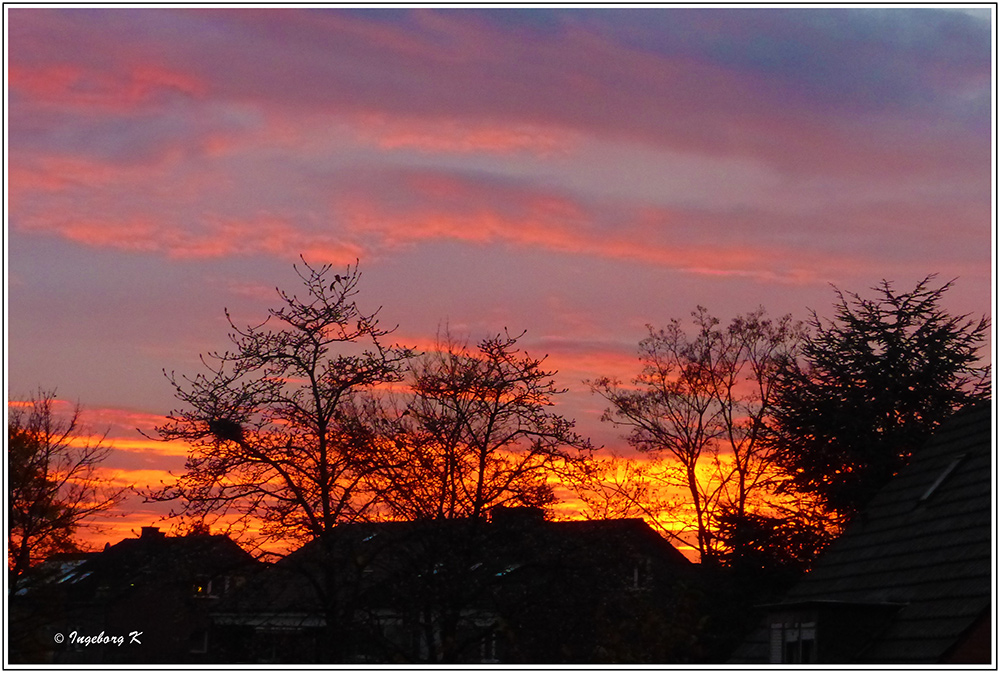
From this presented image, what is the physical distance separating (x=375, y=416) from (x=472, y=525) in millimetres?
2990

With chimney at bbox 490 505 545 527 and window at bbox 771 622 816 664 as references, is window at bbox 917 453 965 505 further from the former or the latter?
chimney at bbox 490 505 545 527

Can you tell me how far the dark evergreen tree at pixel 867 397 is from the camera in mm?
34625

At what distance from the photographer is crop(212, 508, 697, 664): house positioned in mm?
18547

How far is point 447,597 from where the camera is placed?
19016 mm

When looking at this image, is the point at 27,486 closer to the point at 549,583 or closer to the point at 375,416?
the point at 375,416

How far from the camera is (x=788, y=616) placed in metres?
18.3

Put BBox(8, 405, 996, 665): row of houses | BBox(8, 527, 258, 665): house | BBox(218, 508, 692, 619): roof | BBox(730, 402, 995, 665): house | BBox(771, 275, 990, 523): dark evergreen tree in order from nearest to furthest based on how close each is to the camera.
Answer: BBox(730, 402, 995, 665): house → BBox(8, 405, 996, 665): row of houses → BBox(218, 508, 692, 619): roof → BBox(8, 527, 258, 665): house → BBox(771, 275, 990, 523): dark evergreen tree

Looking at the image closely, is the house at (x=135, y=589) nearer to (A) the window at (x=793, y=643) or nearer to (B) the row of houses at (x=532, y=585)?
(B) the row of houses at (x=532, y=585)

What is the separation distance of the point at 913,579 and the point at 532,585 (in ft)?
20.8

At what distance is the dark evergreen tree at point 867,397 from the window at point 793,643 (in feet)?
55.3

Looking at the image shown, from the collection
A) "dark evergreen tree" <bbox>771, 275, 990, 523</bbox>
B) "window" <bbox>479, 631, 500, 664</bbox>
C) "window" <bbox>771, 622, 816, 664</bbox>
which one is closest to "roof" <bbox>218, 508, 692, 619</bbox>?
"window" <bbox>479, 631, 500, 664</bbox>

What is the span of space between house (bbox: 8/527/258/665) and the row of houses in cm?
5

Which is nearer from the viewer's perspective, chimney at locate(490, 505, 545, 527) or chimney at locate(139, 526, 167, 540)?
chimney at locate(139, 526, 167, 540)

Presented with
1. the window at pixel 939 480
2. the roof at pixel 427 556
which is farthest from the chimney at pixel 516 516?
the window at pixel 939 480
